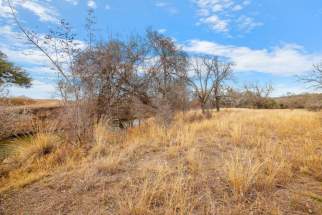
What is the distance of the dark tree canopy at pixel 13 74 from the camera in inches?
651

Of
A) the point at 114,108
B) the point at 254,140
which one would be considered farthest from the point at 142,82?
the point at 254,140

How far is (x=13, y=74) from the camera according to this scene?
17984 mm

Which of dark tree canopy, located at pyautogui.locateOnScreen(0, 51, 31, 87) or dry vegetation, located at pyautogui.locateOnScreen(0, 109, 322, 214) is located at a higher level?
dark tree canopy, located at pyautogui.locateOnScreen(0, 51, 31, 87)

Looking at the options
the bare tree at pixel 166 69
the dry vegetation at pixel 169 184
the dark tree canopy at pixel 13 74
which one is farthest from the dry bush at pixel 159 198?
the dark tree canopy at pixel 13 74

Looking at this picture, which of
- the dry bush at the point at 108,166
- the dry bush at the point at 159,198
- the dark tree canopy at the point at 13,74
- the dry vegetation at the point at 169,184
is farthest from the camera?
the dark tree canopy at the point at 13,74

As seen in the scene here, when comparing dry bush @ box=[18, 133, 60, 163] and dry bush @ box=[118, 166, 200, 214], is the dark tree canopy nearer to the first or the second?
dry bush @ box=[18, 133, 60, 163]

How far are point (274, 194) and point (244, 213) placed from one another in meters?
0.66

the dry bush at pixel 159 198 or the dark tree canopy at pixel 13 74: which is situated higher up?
the dark tree canopy at pixel 13 74

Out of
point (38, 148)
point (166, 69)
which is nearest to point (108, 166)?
point (38, 148)

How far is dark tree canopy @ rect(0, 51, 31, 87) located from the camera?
16530 mm

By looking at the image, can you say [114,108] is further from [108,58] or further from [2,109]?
[2,109]

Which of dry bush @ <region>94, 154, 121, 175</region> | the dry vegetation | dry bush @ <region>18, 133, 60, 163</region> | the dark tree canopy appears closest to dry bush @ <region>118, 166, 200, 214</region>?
the dry vegetation

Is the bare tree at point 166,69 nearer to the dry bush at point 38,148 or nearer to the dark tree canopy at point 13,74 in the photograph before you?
the dry bush at point 38,148

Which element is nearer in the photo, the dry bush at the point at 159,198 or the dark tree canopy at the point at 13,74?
the dry bush at the point at 159,198
